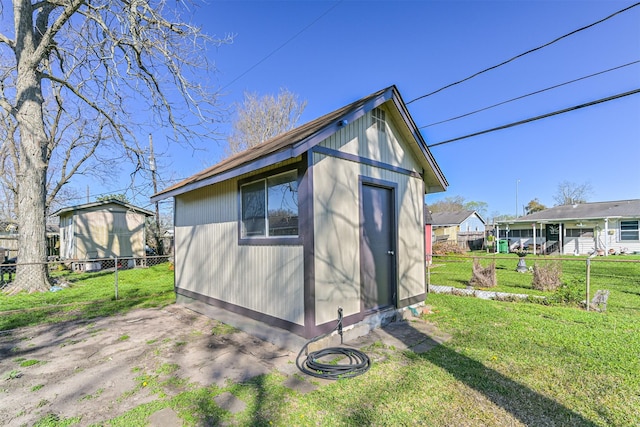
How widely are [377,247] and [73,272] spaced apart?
15166 millimetres

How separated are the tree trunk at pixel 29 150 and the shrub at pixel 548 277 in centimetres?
1404

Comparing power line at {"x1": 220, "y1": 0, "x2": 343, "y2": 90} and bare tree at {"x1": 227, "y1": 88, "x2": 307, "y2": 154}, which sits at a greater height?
bare tree at {"x1": 227, "y1": 88, "x2": 307, "y2": 154}

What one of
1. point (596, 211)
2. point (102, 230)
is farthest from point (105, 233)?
point (596, 211)

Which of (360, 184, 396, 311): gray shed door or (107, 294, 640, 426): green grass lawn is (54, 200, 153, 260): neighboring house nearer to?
(360, 184, 396, 311): gray shed door

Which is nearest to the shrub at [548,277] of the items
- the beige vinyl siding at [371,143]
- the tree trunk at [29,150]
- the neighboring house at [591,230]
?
the beige vinyl siding at [371,143]

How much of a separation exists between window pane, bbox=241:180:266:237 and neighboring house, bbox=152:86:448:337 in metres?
0.02

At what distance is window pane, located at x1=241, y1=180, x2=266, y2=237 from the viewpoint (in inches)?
180

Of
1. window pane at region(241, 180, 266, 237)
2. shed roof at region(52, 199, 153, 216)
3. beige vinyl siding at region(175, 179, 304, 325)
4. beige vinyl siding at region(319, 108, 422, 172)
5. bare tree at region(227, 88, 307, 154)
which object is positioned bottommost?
beige vinyl siding at region(175, 179, 304, 325)

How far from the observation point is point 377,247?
490 cm

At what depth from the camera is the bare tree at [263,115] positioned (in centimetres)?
1956

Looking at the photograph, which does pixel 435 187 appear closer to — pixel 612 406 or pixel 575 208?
pixel 612 406

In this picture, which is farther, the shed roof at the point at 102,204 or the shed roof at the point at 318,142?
the shed roof at the point at 102,204

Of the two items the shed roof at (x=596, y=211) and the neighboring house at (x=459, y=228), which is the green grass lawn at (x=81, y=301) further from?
the shed roof at (x=596, y=211)

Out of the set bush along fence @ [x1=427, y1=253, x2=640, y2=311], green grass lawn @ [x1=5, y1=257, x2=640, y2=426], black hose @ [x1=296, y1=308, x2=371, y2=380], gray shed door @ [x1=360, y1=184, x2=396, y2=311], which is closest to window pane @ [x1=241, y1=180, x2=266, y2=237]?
gray shed door @ [x1=360, y1=184, x2=396, y2=311]
